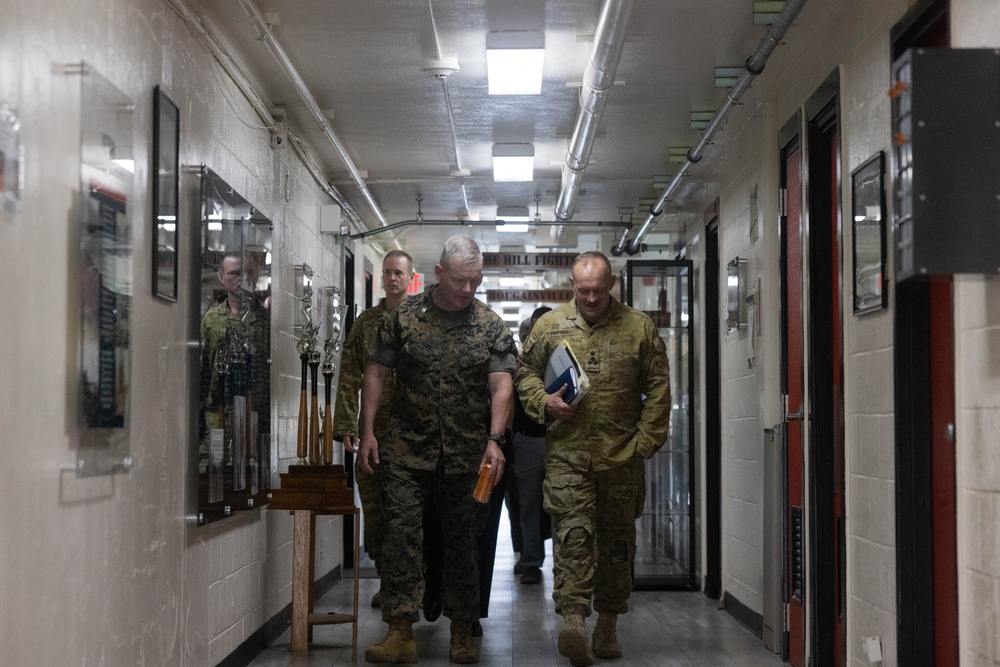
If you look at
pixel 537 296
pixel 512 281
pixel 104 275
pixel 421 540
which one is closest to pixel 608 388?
pixel 421 540

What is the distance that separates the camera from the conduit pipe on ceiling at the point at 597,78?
4617 millimetres

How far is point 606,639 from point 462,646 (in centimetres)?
63

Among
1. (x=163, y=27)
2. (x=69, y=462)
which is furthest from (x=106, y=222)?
(x=163, y=27)

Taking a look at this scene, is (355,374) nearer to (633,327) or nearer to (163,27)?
(633,327)

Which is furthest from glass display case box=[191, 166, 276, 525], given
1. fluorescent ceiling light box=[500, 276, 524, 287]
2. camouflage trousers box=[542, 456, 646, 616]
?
fluorescent ceiling light box=[500, 276, 524, 287]

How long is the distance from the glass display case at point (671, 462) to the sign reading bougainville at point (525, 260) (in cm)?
247

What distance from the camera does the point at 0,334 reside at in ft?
8.71

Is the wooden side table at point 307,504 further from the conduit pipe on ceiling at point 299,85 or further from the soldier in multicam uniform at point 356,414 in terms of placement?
the conduit pipe on ceiling at point 299,85

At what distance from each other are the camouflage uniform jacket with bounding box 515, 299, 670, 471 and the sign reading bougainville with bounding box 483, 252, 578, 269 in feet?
16.6

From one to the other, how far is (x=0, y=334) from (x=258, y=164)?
130 inches

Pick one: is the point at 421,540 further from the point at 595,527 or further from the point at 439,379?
the point at 595,527

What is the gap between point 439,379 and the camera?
5.00m

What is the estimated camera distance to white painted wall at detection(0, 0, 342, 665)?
109 inches

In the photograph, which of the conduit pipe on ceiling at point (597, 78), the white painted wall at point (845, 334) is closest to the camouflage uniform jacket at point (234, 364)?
the conduit pipe on ceiling at point (597, 78)
